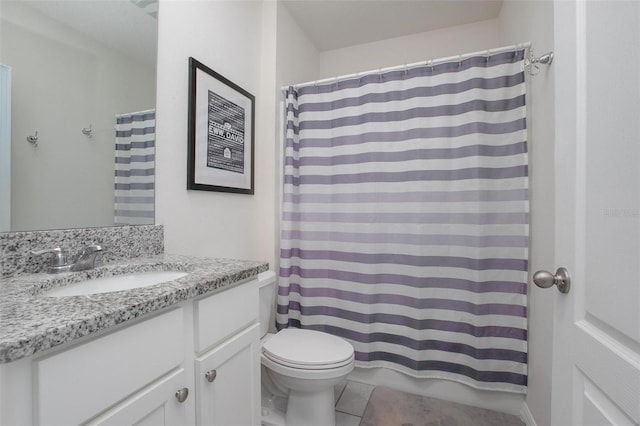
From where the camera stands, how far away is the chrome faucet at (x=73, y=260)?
84 cm

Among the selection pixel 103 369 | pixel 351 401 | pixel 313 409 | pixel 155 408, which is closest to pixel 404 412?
pixel 351 401

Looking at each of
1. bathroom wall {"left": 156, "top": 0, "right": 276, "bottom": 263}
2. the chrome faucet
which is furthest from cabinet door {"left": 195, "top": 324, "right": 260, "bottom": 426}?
bathroom wall {"left": 156, "top": 0, "right": 276, "bottom": 263}

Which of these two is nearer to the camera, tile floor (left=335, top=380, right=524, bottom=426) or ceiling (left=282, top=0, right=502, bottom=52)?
tile floor (left=335, top=380, right=524, bottom=426)

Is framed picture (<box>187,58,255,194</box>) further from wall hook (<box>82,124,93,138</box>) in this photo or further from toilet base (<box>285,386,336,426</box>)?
toilet base (<box>285,386,336,426</box>)

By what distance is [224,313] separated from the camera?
0.87m

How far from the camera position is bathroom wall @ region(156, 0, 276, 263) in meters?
1.25

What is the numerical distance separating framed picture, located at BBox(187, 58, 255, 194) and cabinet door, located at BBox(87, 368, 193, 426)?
884 millimetres

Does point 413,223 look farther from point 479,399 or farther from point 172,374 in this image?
point 172,374

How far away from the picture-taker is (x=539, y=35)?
1293 mm

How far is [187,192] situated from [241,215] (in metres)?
0.41

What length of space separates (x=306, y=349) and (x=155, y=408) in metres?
0.82

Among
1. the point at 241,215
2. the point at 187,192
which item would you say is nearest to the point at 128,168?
the point at 187,192

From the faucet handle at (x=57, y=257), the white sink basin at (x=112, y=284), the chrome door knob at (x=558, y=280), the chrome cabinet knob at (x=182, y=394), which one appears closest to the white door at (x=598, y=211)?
the chrome door knob at (x=558, y=280)

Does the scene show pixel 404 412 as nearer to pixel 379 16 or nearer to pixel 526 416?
pixel 526 416
